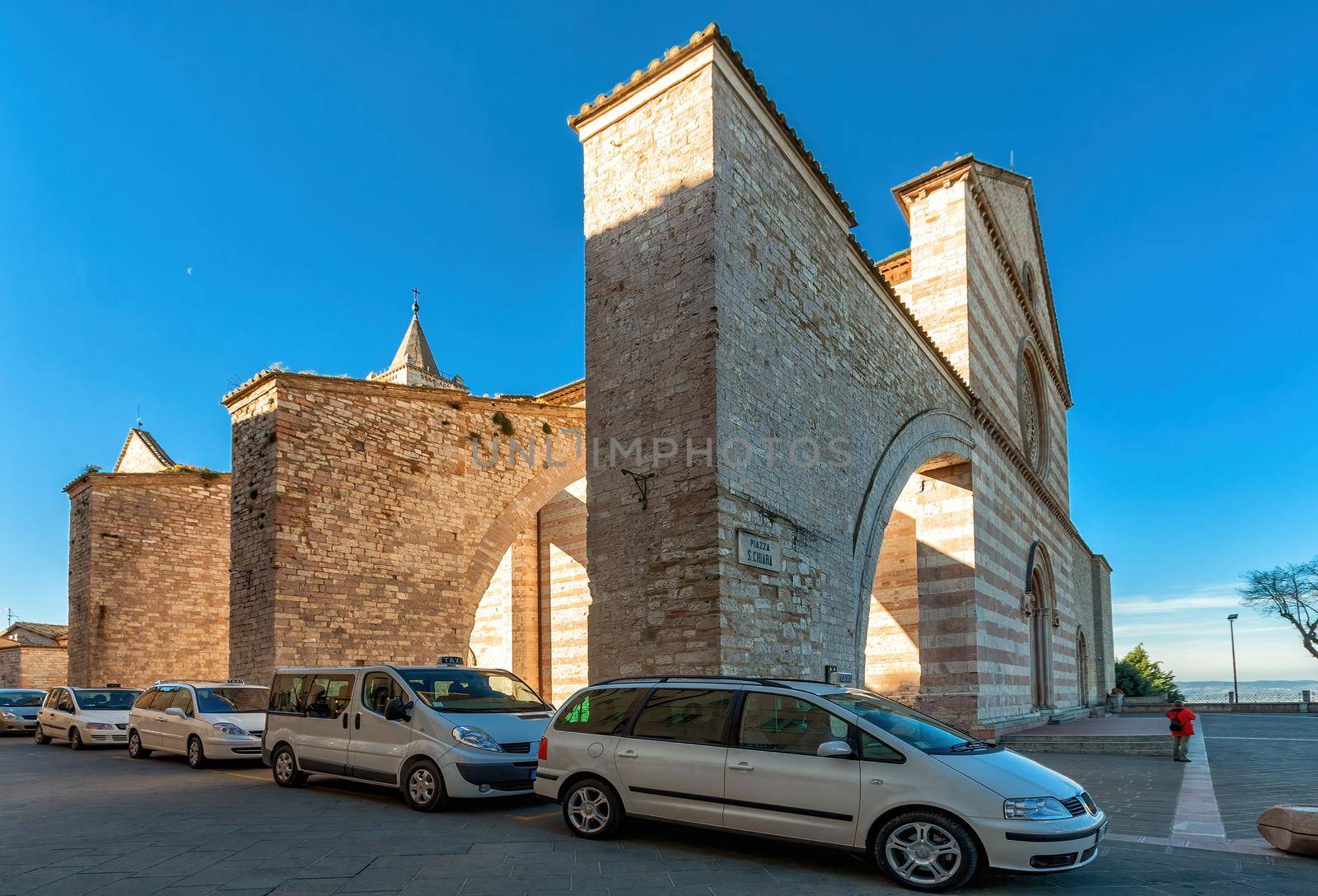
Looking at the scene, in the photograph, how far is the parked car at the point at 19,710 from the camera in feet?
64.6

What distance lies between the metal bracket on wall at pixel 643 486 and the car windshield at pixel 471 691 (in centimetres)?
245

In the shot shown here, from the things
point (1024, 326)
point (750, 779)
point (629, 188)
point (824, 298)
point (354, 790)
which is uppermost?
point (1024, 326)

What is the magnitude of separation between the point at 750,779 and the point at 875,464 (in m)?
9.27

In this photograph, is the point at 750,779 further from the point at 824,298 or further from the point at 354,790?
the point at 824,298

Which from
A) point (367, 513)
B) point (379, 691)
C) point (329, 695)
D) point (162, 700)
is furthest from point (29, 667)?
point (379, 691)

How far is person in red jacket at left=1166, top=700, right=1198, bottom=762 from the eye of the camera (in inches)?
503

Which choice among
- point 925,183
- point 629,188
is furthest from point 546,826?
point 925,183

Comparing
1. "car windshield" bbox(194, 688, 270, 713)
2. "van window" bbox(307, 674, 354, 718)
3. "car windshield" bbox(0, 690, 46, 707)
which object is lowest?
"car windshield" bbox(0, 690, 46, 707)

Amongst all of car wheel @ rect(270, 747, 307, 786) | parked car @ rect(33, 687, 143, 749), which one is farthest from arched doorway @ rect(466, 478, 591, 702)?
car wheel @ rect(270, 747, 307, 786)

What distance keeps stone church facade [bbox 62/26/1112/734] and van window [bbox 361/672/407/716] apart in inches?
94.0

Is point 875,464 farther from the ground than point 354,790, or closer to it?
farther from the ground

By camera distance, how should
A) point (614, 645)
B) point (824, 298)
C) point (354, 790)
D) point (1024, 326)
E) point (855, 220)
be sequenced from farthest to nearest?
point (1024, 326) < point (855, 220) < point (824, 298) < point (614, 645) < point (354, 790)

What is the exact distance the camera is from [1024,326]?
26.0 metres

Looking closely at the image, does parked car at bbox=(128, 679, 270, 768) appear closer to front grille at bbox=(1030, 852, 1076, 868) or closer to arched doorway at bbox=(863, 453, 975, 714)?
front grille at bbox=(1030, 852, 1076, 868)
